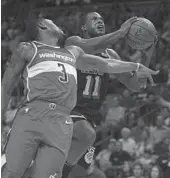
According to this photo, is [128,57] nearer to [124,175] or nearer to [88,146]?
[124,175]

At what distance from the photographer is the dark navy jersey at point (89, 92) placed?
5586 millimetres

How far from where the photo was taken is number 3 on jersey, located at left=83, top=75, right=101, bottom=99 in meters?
5.59

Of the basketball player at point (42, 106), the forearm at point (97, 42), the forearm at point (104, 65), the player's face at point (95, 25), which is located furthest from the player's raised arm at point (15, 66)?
the player's face at point (95, 25)

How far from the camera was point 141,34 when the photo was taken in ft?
18.2

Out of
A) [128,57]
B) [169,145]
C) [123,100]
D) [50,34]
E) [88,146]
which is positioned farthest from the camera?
[128,57]

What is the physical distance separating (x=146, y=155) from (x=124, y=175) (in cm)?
60

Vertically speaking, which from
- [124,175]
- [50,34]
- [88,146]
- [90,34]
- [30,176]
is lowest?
[124,175]

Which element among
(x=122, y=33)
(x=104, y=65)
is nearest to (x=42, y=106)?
(x=104, y=65)

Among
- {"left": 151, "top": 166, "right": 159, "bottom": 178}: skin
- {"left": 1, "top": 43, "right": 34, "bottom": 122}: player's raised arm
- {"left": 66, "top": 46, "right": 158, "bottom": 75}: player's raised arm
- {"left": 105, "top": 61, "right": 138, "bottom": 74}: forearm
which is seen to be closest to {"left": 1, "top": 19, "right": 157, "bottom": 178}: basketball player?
{"left": 1, "top": 43, "right": 34, "bottom": 122}: player's raised arm

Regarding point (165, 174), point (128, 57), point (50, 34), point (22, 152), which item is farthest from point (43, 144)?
point (128, 57)

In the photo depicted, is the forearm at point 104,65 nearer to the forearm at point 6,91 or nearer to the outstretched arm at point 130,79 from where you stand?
the forearm at point 6,91

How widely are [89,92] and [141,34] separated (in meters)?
0.79

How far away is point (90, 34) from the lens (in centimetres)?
568

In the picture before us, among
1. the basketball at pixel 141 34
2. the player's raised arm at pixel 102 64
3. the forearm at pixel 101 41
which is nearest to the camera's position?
the player's raised arm at pixel 102 64
